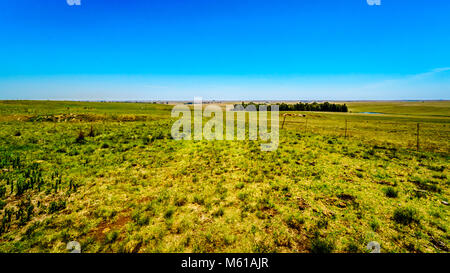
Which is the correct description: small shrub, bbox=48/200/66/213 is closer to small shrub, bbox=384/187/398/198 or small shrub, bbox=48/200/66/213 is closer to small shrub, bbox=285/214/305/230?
small shrub, bbox=285/214/305/230

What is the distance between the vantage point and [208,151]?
493 inches

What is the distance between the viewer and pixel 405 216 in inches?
205

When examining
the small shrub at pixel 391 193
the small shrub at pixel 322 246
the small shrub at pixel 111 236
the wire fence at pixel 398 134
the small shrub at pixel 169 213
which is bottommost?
the small shrub at pixel 322 246

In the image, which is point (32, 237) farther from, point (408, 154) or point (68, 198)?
point (408, 154)

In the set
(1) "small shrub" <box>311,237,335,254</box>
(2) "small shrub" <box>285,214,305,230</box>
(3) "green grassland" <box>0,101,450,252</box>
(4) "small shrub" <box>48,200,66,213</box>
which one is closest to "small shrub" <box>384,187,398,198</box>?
(3) "green grassland" <box>0,101,450,252</box>

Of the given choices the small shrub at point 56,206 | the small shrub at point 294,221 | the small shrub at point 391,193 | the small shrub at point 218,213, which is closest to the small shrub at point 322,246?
the small shrub at point 294,221

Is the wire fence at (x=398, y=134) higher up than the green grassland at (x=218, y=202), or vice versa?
the wire fence at (x=398, y=134)

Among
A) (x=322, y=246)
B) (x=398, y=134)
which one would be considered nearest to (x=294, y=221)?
(x=322, y=246)

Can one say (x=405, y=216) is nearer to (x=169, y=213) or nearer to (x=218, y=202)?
(x=218, y=202)

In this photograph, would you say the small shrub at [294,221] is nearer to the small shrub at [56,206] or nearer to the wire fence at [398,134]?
the small shrub at [56,206]

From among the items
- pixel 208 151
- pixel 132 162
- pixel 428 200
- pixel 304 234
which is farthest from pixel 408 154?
pixel 132 162

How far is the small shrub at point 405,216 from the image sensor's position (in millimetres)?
5090

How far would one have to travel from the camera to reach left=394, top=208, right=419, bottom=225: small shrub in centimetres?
509
